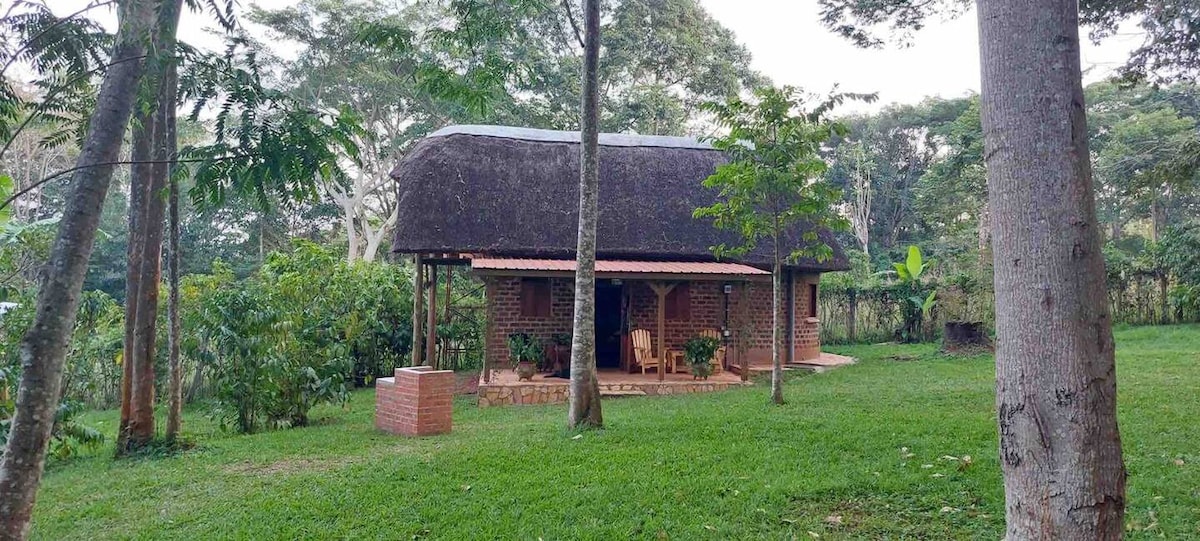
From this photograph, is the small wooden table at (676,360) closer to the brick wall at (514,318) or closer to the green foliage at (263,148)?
the brick wall at (514,318)

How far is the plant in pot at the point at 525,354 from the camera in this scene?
39.4 feet

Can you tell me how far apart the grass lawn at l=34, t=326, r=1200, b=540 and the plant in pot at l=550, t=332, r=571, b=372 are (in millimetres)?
3838

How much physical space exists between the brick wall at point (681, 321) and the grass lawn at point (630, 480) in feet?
15.9

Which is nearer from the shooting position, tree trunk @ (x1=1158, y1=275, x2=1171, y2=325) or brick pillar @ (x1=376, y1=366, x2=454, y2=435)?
brick pillar @ (x1=376, y1=366, x2=454, y2=435)

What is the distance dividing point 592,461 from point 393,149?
806 inches

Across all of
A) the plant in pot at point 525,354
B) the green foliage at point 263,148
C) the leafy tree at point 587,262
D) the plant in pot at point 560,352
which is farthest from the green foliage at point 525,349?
the green foliage at point 263,148

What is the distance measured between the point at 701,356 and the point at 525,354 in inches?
111

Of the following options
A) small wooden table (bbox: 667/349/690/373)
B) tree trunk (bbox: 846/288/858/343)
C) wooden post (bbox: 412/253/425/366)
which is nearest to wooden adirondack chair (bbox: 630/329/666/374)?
small wooden table (bbox: 667/349/690/373)

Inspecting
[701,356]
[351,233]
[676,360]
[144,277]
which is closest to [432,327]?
[676,360]

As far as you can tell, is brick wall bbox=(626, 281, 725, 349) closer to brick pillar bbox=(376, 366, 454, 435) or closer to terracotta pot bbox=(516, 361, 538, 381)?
terracotta pot bbox=(516, 361, 538, 381)

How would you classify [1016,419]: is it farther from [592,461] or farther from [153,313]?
[153,313]

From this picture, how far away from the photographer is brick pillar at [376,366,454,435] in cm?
823

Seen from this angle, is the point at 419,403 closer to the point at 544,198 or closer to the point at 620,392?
→ the point at 620,392

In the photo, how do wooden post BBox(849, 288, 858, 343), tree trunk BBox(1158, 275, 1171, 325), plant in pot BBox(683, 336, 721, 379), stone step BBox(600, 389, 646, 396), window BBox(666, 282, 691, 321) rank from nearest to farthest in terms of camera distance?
stone step BBox(600, 389, 646, 396), plant in pot BBox(683, 336, 721, 379), window BBox(666, 282, 691, 321), tree trunk BBox(1158, 275, 1171, 325), wooden post BBox(849, 288, 858, 343)
